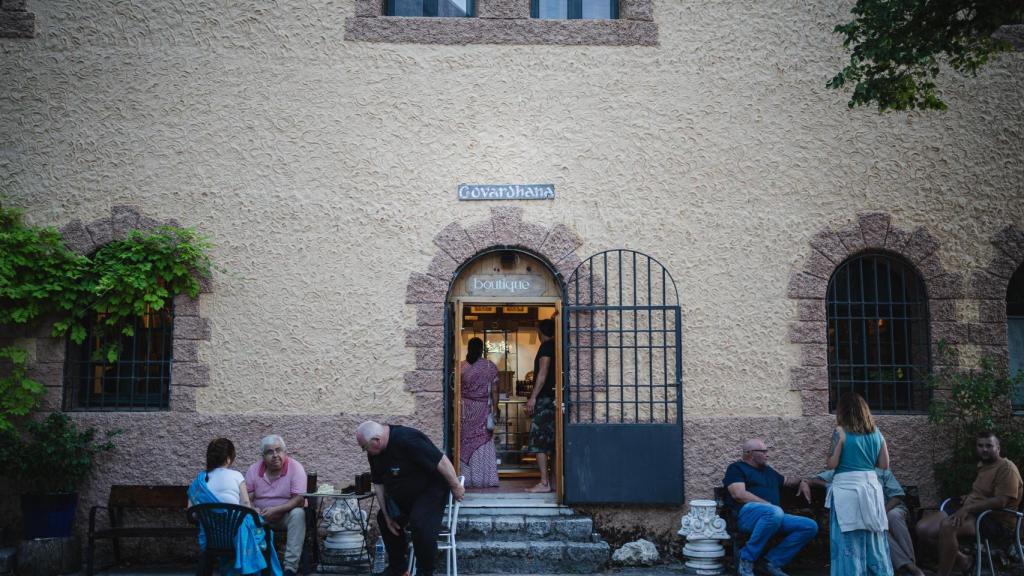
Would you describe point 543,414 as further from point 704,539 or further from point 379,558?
point 379,558

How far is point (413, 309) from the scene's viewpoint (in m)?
8.48

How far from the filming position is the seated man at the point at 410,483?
6.36 meters

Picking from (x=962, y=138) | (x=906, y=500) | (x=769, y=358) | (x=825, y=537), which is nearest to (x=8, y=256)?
(x=769, y=358)

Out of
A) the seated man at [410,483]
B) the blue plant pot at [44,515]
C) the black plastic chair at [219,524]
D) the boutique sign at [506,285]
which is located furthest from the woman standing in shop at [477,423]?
the blue plant pot at [44,515]

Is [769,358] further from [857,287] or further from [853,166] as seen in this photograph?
[853,166]

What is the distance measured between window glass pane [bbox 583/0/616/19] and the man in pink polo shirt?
5427mm

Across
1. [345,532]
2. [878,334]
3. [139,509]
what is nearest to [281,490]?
[345,532]

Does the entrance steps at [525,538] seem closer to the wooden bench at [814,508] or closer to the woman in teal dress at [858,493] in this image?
the wooden bench at [814,508]

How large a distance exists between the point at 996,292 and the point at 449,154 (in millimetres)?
5777

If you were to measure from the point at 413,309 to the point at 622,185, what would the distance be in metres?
2.48

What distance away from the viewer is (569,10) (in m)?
9.05

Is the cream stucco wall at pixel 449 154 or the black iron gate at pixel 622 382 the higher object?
the cream stucco wall at pixel 449 154

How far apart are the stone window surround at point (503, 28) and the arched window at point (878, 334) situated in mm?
3253

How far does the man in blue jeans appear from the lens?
23.7ft
